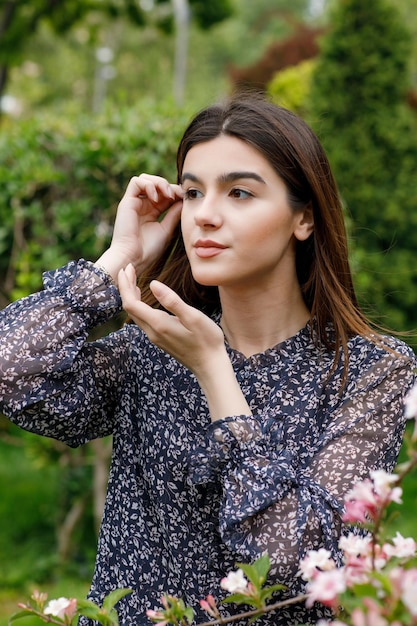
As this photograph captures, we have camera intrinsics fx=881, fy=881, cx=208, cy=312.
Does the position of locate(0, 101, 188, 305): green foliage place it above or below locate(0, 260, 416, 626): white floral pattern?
above

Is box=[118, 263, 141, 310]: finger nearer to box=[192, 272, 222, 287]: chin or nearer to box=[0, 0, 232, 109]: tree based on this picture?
box=[192, 272, 222, 287]: chin

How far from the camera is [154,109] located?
15.2 ft

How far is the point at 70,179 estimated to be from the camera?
14.8 ft

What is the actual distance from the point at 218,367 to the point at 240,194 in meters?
0.42

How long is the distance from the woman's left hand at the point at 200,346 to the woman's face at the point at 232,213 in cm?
18

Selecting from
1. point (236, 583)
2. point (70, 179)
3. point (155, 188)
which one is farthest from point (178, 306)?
point (70, 179)

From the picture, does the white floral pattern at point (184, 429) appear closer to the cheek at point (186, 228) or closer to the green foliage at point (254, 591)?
the cheek at point (186, 228)

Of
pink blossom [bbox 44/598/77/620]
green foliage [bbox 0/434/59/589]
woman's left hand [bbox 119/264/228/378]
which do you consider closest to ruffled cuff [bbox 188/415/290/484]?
woman's left hand [bbox 119/264/228/378]

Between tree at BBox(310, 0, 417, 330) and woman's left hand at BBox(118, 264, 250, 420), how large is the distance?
626 centimetres

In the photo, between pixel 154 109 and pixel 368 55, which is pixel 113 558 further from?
pixel 368 55

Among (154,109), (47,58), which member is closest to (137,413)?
(154,109)

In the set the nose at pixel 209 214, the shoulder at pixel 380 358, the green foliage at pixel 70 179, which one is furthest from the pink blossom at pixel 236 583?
the green foliage at pixel 70 179

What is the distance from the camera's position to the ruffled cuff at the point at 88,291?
2004mm

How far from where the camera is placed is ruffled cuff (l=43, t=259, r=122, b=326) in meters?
2.00
